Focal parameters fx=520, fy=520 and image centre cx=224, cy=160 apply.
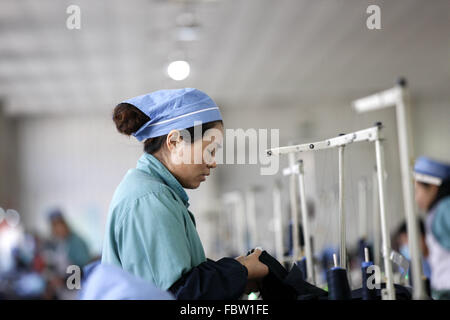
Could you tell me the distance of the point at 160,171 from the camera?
4.46ft

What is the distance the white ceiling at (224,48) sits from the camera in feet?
18.6

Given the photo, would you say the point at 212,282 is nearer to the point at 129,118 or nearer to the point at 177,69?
the point at 129,118

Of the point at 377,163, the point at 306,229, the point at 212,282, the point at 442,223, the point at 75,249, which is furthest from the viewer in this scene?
the point at 75,249

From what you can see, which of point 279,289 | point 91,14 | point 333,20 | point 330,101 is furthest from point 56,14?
point 330,101

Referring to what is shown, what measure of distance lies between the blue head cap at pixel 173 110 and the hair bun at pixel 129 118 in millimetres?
11

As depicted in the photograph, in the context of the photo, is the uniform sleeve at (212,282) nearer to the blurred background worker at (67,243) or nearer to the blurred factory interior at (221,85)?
the blurred factory interior at (221,85)

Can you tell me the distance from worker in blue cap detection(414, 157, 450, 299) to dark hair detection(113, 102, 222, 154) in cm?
195

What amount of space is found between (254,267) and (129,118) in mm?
507

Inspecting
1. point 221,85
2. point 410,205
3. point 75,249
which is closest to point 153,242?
point 410,205

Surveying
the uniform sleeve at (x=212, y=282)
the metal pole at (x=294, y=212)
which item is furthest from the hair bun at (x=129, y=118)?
the metal pole at (x=294, y=212)

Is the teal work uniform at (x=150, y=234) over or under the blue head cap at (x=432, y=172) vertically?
under

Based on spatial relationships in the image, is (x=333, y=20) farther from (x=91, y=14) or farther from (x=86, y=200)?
(x=86, y=200)

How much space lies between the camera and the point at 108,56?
7.02 m

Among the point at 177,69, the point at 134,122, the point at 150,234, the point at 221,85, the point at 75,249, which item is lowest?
the point at 75,249
